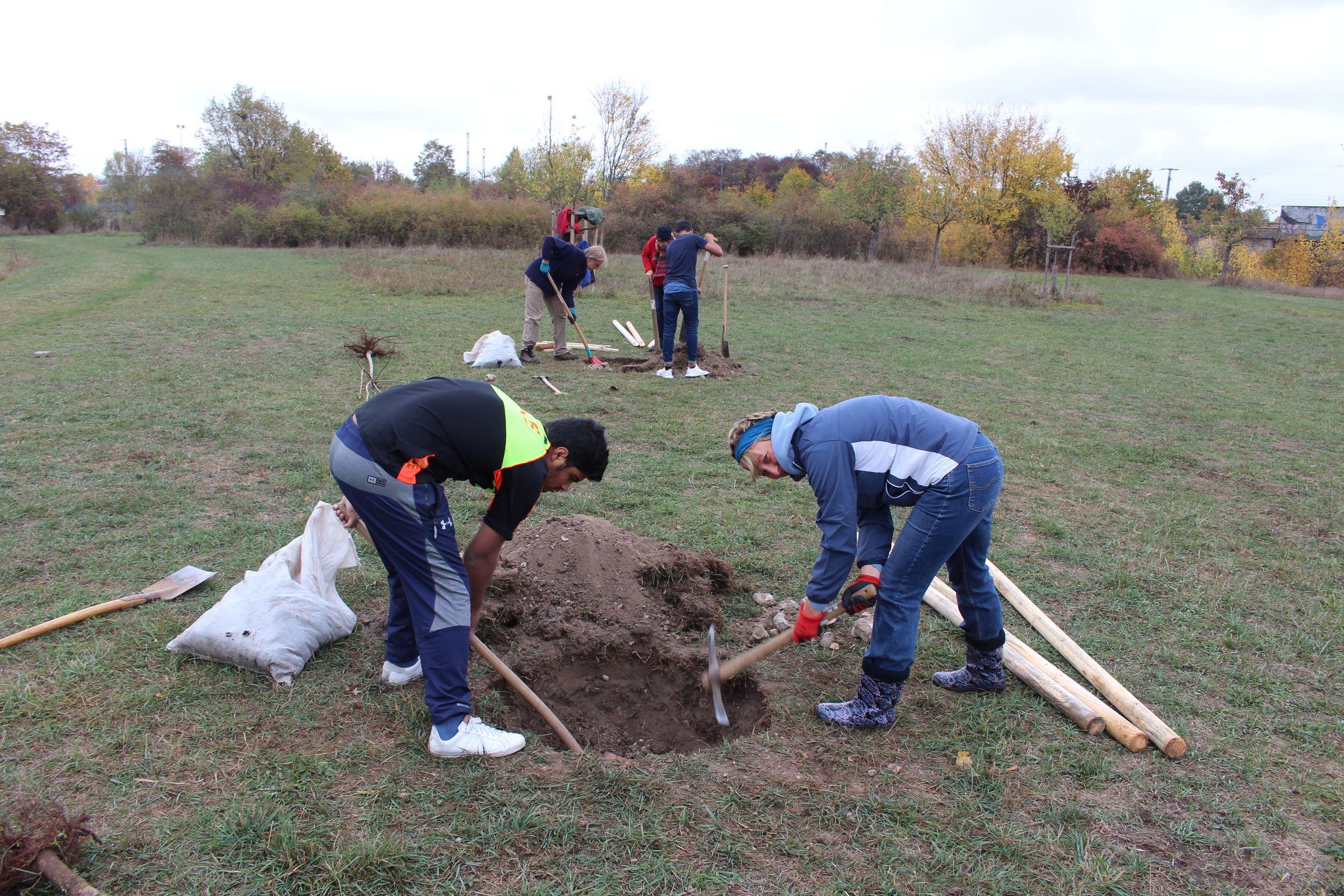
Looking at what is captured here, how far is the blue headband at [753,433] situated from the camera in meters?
3.12

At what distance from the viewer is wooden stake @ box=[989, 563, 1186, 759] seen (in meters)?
3.19

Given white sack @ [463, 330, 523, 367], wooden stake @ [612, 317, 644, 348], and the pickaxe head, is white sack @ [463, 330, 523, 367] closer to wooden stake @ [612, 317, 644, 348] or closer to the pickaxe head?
wooden stake @ [612, 317, 644, 348]

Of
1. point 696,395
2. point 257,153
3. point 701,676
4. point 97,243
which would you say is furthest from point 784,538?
point 257,153

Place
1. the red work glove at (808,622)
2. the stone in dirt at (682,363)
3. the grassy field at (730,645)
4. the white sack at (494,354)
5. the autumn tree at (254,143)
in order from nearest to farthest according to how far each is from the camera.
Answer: the grassy field at (730,645) < the red work glove at (808,622) < the white sack at (494,354) < the stone in dirt at (682,363) < the autumn tree at (254,143)

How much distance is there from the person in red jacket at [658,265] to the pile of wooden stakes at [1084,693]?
295 inches

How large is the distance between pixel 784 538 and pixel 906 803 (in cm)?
243

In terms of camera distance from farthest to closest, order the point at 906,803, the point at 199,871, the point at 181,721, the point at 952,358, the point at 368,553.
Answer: the point at 952,358, the point at 368,553, the point at 181,721, the point at 906,803, the point at 199,871

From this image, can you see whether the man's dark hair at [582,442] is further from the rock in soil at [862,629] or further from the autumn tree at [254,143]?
the autumn tree at [254,143]

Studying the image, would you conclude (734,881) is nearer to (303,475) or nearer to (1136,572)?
(1136,572)

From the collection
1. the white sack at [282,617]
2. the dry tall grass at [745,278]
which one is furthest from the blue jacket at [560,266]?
the white sack at [282,617]

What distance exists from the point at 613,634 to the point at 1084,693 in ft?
7.30

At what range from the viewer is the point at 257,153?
44625 mm

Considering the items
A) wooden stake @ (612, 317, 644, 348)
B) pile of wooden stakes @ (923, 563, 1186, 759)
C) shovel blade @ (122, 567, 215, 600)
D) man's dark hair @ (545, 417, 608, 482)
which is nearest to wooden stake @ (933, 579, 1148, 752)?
pile of wooden stakes @ (923, 563, 1186, 759)

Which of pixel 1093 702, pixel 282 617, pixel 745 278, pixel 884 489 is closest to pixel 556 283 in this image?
pixel 282 617
